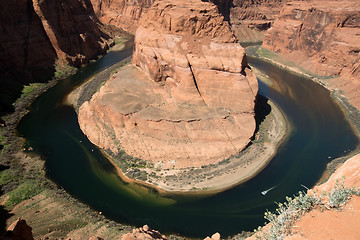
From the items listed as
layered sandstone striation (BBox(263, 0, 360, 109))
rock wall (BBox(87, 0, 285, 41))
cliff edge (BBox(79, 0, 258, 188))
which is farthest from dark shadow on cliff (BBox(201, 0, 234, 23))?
cliff edge (BBox(79, 0, 258, 188))

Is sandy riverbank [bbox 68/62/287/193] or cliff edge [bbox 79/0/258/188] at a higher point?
cliff edge [bbox 79/0/258/188]

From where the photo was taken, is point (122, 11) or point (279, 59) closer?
point (279, 59)

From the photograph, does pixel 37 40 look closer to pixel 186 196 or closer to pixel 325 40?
pixel 186 196

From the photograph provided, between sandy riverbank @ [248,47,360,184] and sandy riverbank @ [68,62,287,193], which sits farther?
sandy riverbank @ [248,47,360,184]

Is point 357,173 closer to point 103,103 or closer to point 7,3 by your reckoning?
point 103,103

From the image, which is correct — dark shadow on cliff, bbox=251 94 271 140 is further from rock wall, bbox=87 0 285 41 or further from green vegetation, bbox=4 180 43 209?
rock wall, bbox=87 0 285 41

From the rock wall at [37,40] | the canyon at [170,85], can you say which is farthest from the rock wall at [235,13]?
the canyon at [170,85]

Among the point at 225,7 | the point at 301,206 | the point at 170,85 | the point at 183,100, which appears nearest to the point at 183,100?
the point at 183,100
